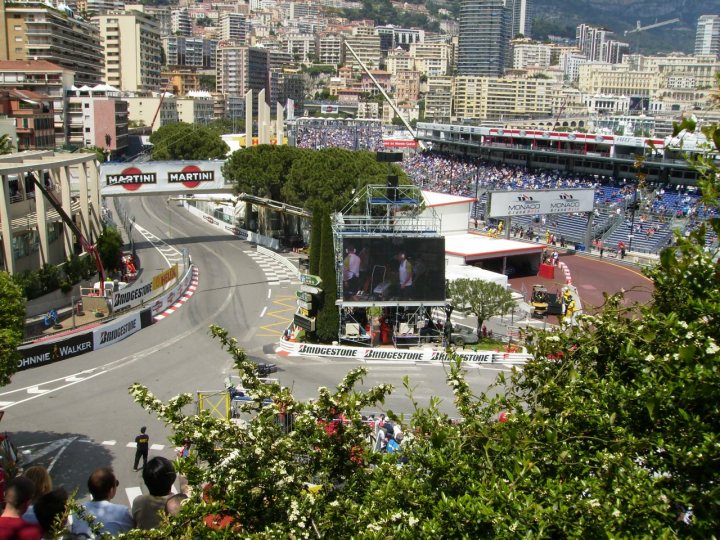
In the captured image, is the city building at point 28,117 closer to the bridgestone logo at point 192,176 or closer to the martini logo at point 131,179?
the martini logo at point 131,179

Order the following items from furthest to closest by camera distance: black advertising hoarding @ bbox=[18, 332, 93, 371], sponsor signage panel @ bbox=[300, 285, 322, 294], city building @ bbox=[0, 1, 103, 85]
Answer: city building @ bbox=[0, 1, 103, 85], sponsor signage panel @ bbox=[300, 285, 322, 294], black advertising hoarding @ bbox=[18, 332, 93, 371]

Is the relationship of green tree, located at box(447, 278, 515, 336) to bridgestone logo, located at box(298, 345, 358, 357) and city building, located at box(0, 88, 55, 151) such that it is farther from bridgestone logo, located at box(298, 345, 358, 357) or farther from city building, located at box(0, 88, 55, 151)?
city building, located at box(0, 88, 55, 151)

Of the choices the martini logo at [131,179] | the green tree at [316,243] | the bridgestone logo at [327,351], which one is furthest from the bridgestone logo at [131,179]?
the bridgestone logo at [327,351]

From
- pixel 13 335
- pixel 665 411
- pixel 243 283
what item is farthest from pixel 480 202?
pixel 665 411

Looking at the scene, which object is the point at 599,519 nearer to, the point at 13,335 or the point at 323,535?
the point at 323,535

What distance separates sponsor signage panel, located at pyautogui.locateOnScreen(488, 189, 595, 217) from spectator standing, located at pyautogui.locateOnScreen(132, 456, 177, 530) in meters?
38.2

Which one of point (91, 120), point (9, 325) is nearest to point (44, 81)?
point (91, 120)

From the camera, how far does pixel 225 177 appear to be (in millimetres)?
50656

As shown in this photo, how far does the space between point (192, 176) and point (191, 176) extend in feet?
0.26

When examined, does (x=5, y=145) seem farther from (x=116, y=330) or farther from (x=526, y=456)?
(x=526, y=456)

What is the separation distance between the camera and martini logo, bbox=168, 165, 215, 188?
47250 millimetres

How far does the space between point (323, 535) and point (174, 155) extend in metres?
78.9

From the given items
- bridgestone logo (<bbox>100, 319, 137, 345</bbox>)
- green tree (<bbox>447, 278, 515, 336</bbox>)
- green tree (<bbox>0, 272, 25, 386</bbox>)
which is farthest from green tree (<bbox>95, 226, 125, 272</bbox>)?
green tree (<bbox>0, 272, 25, 386</bbox>)

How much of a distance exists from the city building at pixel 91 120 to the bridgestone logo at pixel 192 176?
1958 inches
